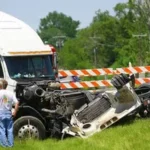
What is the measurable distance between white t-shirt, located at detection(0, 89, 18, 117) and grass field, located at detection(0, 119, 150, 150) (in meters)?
0.71

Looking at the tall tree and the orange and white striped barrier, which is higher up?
the orange and white striped barrier

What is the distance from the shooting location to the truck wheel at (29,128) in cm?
1139

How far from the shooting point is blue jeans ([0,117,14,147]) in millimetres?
10336

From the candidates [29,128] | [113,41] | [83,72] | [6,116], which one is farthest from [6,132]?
[113,41]

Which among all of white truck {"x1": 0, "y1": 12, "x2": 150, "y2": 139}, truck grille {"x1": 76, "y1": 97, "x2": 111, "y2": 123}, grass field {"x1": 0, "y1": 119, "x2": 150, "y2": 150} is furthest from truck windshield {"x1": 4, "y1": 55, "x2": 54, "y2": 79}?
grass field {"x1": 0, "y1": 119, "x2": 150, "y2": 150}

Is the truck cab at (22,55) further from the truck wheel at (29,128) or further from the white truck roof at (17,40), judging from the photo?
the truck wheel at (29,128)

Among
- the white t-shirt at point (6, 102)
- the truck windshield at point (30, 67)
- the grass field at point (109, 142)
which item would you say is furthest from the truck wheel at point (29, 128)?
the truck windshield at point (30, 67)

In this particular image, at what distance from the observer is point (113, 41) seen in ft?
280

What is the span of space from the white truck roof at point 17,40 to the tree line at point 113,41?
28617 millimetres

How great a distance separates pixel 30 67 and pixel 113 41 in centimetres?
7086

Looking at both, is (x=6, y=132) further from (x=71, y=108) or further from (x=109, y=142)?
(x=109, y=142)

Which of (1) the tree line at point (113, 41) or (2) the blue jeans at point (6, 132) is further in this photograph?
(1) the tree line at point (113, 41)

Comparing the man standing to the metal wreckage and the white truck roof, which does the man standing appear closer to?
the metal wreckage

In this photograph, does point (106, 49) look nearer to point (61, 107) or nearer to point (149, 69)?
point (149, 69)
